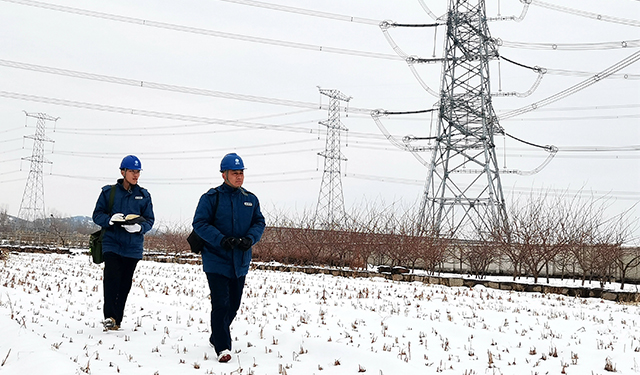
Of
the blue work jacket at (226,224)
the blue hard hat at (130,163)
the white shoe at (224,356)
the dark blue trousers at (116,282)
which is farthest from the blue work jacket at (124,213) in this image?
the white shoe at (224,356)

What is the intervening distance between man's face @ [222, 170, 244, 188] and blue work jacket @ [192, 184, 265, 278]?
7 centimetres

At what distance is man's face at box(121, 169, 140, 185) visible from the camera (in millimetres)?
7008

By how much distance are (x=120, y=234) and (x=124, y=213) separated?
0.95 ft

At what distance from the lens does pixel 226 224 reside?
5.73 meters

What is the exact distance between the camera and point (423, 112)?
3167cm

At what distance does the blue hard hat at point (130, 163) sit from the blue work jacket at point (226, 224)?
68.1 inches

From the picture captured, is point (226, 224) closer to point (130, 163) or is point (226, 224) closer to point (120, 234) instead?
point (120, 234)

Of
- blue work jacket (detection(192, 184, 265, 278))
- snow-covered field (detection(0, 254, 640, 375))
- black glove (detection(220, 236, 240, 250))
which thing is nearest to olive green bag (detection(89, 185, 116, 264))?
snow-covered field (detection(0, 254, 640, 375))

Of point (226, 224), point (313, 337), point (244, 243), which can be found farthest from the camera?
point (313, 337)

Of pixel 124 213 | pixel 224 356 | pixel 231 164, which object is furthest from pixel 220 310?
pixel 124 213

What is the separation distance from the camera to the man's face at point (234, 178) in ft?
18.9

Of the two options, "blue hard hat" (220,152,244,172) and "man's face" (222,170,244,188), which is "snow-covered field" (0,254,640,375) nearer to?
"man's face" (222,170,244,188)

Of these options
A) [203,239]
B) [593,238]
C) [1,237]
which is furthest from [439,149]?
[1,237]

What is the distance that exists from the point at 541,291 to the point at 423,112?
17.4 metres
